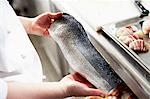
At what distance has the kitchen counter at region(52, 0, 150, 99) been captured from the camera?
2.07 ft

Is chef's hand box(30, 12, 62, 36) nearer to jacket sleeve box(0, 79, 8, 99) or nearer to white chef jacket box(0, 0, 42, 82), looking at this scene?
white chef jacket box(0, 0, 42, 82)

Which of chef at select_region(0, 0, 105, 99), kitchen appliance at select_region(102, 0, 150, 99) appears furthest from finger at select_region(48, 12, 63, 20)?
kitchen appliance at select_region(102, 0, 150, 99)

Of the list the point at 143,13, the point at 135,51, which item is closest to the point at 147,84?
the point at 135,51

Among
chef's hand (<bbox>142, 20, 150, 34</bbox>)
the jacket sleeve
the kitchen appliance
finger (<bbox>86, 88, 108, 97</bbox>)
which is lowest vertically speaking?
finger (<bbox>86, 88, 108, 97</bbox>)

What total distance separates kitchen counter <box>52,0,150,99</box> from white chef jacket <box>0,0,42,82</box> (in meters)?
0.19

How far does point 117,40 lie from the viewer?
0.72 m

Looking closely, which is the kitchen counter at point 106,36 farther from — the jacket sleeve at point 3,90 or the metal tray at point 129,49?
the jacket sleeve at point 3,90

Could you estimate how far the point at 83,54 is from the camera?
745 millimetres

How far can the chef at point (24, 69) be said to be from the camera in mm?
660

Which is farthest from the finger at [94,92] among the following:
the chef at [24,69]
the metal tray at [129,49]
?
the metal tray at [129,49]

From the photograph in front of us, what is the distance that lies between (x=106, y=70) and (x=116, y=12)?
0.75 ft

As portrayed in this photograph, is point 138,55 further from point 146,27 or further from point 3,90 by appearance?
point 3,90

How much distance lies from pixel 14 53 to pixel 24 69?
53 millimetres

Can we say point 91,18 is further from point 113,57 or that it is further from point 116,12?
point 113,57
